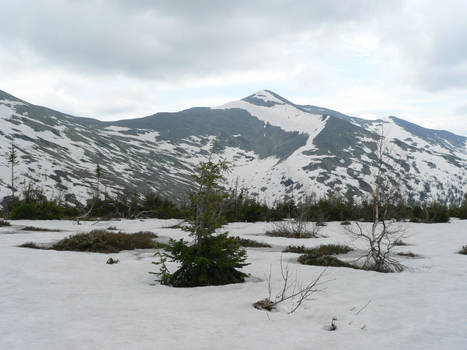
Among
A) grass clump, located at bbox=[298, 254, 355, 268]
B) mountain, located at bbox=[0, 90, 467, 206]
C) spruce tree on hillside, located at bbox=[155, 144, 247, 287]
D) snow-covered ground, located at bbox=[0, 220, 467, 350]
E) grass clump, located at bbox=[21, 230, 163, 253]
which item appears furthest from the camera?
mountain, located at bbox=[0, 90, 467, 206]

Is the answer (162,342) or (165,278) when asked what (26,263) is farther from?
(162,342)

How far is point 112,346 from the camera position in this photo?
342 centimetres

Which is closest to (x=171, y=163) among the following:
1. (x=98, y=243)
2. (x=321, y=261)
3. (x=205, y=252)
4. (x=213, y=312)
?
(x=98, y=243)

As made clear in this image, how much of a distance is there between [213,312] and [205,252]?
230cm

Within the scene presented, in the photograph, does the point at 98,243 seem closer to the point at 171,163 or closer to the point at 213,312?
the point at 213,312

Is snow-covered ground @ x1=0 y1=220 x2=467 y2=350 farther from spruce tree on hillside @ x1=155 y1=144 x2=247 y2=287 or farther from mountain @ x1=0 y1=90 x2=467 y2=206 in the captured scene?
mountain @ x1=0 y1=90 x2=467 y2=206

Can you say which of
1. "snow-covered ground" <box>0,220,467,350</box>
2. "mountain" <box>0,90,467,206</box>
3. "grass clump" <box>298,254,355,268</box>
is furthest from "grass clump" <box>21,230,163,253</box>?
"mountain" <box>0,90,467,206</box>

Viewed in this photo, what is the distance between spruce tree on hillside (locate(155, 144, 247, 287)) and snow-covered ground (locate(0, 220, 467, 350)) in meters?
0.39

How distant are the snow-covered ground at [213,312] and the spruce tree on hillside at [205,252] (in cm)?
39

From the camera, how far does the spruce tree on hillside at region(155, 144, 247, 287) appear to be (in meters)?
7.08

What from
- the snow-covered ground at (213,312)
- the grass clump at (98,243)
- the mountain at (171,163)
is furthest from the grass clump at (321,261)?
the mountain at (171,163)

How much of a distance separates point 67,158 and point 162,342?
339 ft

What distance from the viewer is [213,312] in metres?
4.99

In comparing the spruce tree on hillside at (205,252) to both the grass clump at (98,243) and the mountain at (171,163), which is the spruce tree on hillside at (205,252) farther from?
the mountain at (171,163)
